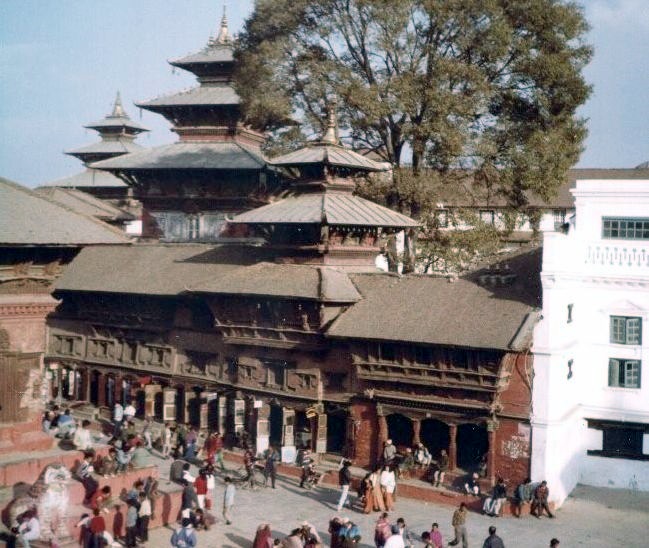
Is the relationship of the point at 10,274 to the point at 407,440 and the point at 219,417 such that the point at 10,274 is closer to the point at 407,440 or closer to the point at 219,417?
the point at 219,417

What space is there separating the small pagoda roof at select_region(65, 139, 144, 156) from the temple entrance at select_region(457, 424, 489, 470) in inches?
1563

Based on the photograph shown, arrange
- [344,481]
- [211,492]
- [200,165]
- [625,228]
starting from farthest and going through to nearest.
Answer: [200,165] → [625,228] → [344,481] → [211,492]

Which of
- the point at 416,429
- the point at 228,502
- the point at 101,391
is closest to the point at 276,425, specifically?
the point at 416,429

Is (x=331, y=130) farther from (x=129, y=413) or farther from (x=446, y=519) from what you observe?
(x=446, y=519)

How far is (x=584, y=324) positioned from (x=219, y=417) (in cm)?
1287

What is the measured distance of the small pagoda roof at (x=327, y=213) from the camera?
29316mm

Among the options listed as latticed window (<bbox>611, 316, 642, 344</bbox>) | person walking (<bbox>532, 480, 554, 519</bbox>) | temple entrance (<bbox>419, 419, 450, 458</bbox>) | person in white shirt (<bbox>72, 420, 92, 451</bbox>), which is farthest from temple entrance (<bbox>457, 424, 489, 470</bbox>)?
person in white shirt (<bbox>72, 420, 92, 451</bbox>)

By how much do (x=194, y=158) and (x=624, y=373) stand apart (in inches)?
959

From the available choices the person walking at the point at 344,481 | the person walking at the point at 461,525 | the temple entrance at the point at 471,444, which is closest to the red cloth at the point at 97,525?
the person walking at the point at 344,481

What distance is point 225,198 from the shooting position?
41.0 meters

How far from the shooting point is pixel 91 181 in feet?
190

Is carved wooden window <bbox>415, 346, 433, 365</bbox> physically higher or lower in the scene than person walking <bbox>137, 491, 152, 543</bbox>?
higher

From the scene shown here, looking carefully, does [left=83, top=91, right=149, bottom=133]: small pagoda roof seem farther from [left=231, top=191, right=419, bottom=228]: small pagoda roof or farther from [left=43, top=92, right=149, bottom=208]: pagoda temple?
[left=231, top=191, right=419, bottom=228]: small pagoda roof

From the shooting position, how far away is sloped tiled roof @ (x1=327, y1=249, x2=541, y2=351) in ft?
77.7
